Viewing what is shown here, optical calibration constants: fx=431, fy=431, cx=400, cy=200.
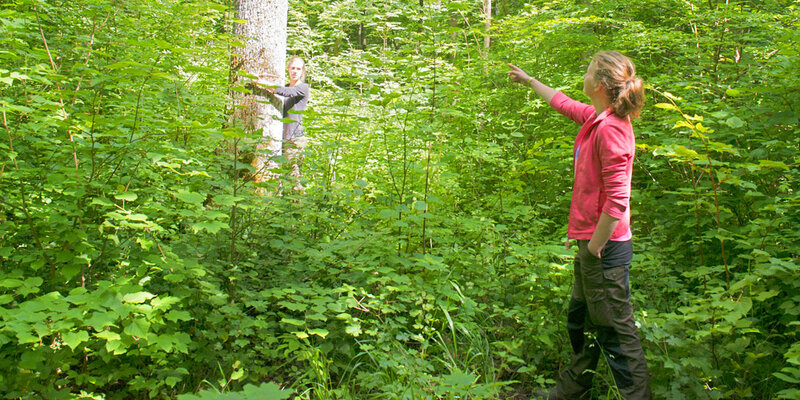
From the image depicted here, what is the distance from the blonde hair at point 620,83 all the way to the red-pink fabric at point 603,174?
6cm

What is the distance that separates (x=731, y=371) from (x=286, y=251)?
10.1 ft

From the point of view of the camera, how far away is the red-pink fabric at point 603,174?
86.8 inches

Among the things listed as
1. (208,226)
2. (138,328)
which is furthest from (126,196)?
(138,328)

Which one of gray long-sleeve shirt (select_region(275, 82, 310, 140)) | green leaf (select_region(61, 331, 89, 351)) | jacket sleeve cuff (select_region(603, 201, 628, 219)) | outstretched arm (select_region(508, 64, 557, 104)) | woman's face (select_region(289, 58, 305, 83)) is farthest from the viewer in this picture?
woman's face (select_region(289, 58, 305, 83))

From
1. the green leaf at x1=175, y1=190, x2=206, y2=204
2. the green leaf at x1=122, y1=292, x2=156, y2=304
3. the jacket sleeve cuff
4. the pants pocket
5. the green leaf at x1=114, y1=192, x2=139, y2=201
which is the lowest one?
the green leaf at x1=122, y1=292, x2=156, y2=304

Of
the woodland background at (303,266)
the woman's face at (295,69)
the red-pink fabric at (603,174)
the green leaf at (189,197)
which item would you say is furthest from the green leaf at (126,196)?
the woman's face at (295,69)

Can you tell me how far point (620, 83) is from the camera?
231cm

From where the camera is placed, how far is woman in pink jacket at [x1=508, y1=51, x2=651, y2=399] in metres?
2.22

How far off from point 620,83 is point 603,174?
508mm

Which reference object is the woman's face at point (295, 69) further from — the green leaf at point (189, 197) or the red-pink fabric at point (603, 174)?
the red-pink fabric at point (603, 174)

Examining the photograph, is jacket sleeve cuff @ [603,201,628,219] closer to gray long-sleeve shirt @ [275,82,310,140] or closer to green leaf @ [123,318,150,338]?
green leaf @ [123,318,150,338]

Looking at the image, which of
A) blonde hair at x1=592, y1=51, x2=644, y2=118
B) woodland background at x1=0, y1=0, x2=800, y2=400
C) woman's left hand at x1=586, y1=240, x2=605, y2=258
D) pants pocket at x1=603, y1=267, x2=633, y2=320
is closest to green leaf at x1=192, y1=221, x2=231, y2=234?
woodland background at x1=0, y1=0, x2=800, y2=400

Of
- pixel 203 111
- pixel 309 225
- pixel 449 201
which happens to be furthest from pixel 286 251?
pixel 449 201

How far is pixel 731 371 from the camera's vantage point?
2.47m
